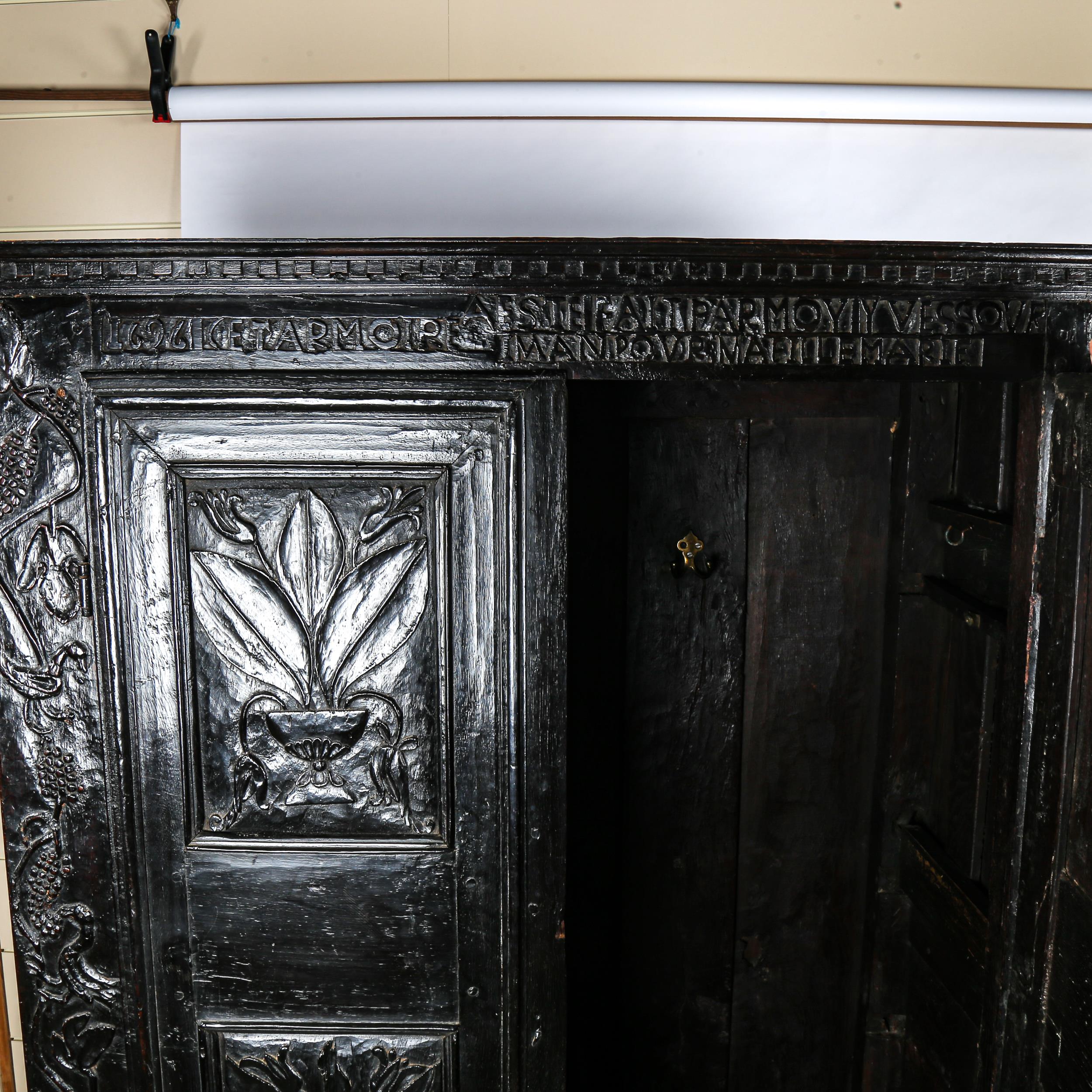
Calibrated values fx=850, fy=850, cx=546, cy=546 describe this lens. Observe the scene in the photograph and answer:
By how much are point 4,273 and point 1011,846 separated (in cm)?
193

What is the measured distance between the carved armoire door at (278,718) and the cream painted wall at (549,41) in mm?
937

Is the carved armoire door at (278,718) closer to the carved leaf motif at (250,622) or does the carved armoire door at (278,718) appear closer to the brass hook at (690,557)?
the carved leaf motif at (250,622)

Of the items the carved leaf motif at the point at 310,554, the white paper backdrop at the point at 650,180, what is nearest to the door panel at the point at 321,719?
the carved leaf motif at the point at 310,554

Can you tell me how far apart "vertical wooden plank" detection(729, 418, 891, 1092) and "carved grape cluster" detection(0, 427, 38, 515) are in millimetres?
1533

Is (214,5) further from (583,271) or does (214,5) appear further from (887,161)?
(887,161)

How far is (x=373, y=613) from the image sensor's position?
1488mm

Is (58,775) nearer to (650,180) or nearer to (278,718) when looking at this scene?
(278,718)

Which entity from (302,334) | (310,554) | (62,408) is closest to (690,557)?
A: (310,554)

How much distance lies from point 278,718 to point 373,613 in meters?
0.26

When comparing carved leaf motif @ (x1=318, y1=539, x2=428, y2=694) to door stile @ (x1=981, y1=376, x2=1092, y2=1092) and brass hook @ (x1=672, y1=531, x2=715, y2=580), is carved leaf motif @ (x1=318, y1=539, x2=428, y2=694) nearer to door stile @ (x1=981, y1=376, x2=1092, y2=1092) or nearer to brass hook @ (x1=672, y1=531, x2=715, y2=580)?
brass hook @ (x1=672, y1=531, x2=715, y2=580)

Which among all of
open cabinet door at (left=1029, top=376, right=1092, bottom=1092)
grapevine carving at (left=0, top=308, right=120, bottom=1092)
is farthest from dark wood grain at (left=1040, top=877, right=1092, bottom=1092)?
grapevine carving at (left=0, top=308, right=120, bottom=1092)

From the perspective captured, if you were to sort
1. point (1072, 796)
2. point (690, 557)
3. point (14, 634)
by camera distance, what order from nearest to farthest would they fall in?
point (1072, 796)
point (14, 634)
point (690, 557)

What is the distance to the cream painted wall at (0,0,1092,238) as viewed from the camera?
6.29ft

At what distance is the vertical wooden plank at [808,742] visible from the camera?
2105 mm
